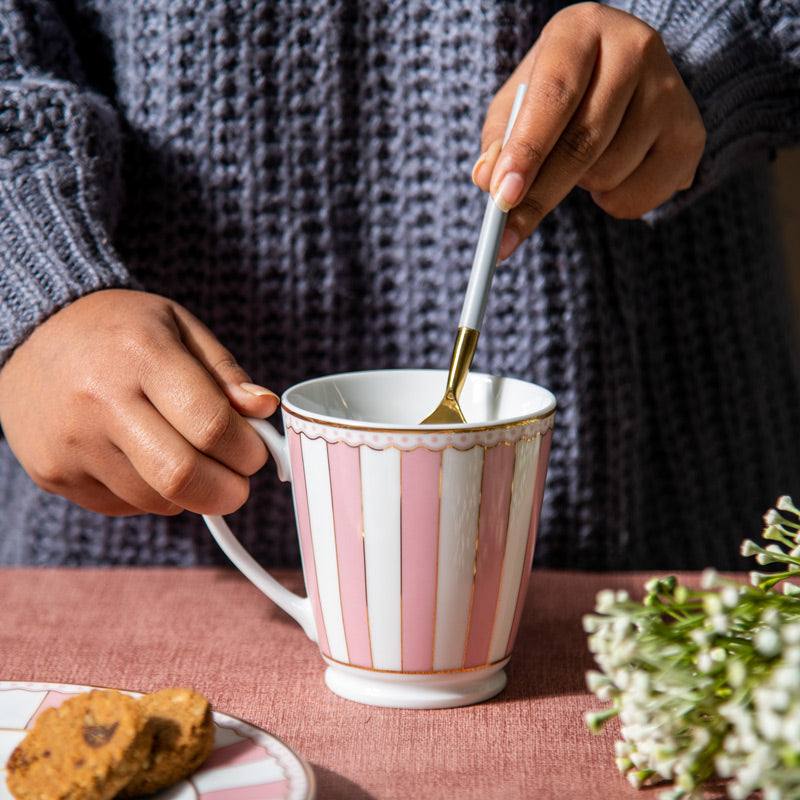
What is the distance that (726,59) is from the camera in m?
0.71

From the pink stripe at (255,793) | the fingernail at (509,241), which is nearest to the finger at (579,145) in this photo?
the fingernail at (509,241)

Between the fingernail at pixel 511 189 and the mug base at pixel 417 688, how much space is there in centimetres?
24

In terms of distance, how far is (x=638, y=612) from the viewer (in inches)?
14.4

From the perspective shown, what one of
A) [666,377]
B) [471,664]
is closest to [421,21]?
[666,377]

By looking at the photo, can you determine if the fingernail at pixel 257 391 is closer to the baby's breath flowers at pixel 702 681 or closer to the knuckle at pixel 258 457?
the knuckle at pixel 258 457

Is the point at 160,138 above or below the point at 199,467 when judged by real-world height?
above

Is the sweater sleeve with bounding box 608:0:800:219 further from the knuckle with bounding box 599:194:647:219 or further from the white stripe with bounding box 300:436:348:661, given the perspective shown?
the white stripe with bounding box 300:436:348:661

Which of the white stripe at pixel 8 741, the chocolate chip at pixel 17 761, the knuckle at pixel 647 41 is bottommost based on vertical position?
the white stripe at pixel 8 741

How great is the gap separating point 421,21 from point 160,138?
209mm

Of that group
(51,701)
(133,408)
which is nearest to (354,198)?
(133,408)

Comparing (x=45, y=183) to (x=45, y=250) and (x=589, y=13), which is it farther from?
(x=589, y=13)

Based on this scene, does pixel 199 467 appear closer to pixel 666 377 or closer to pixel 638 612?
pixel 638 612

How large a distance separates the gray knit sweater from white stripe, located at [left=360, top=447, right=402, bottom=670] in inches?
12.0

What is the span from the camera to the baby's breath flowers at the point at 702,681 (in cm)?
32
